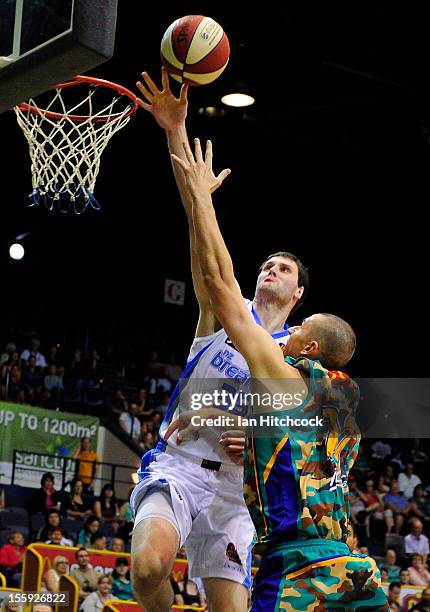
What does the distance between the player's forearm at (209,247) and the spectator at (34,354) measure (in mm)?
11923

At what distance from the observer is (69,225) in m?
18.3

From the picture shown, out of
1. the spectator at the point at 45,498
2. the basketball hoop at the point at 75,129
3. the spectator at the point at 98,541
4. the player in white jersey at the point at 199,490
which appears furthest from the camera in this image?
the spectator at the point at 45,498

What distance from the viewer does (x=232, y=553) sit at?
16.0 ft

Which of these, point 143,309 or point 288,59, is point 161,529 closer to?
point 288,59

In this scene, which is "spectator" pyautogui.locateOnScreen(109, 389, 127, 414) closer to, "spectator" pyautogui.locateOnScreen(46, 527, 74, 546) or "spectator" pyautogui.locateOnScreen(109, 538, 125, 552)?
"spectator" pyautogui.locateOnScreen(109, 538, 125, 552)

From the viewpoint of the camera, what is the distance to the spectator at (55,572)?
8.02m

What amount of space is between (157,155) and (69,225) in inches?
165

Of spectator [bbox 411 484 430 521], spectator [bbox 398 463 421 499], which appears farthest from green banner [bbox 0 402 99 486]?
spectator [bbox 398 463 421 499]

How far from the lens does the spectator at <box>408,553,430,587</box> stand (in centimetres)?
1228

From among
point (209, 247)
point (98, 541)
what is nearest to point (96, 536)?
point (98, 541)

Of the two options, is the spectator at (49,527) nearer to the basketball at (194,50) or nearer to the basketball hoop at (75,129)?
the basketball hoop at (75,129)

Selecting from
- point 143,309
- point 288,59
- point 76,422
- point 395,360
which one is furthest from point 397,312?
point 288,59

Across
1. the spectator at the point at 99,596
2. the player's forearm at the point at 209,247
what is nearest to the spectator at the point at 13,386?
the spectator at the point at 99,596

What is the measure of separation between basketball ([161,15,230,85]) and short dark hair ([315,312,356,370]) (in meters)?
2.15
